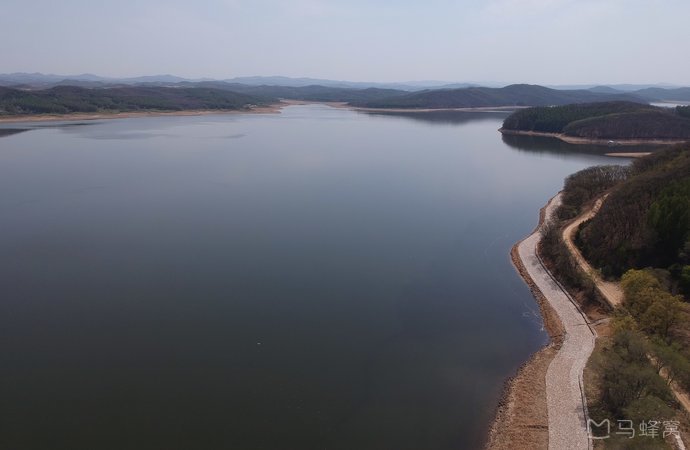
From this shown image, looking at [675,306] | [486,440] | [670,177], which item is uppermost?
[670,177]

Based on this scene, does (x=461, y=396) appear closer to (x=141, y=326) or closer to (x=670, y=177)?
(x=141, y=326)

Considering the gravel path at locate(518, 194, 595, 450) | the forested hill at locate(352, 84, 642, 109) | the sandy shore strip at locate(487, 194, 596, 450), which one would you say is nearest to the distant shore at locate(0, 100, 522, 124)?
the forested hill at locate(352, 84, 642, 109)

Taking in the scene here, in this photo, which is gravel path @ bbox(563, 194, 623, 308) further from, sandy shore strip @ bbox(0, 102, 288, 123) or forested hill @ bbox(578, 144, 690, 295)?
sandy shore strip @ bbox(0, 102, 288, 123)

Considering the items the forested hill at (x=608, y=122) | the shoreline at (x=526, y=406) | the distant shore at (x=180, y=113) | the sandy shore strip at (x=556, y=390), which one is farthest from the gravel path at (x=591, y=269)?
the distant shore at (x=180, y=113)

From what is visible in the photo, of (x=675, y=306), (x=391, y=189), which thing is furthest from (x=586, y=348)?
(x=391, y=189)

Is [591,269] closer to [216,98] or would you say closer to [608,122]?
[608,122]

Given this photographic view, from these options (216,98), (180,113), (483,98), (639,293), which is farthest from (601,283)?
(483,98)

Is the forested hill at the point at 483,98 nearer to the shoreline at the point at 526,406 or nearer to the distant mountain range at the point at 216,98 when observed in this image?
the distant mountain range at the point at 216,98
